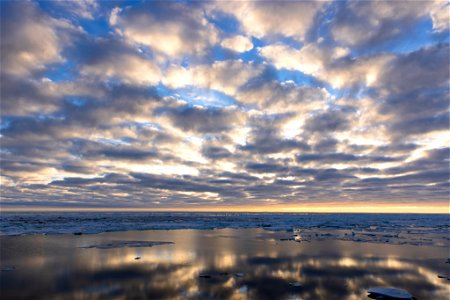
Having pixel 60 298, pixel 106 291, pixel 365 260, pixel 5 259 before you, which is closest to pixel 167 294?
pixel 106 291

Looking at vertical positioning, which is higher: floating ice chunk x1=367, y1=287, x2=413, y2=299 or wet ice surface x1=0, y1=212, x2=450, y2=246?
wet ice surface x1=0, y1=212, x2=450, y2=246

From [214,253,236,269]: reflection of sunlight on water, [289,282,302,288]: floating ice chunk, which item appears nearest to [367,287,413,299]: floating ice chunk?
[289,282,302,288]: floating ice chunk

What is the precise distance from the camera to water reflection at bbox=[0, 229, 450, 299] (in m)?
12.2

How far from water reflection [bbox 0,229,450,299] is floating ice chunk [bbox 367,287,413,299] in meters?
0.37

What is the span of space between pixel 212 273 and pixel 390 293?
25.3 feet

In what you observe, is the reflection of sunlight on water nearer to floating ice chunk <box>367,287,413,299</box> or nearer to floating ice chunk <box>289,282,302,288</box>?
floating ice chunk <box>289,282,302,288</box>

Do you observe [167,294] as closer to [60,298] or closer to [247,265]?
[60,298]

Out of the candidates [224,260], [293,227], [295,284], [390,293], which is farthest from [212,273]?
[293,227]

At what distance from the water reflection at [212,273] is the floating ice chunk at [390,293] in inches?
14.6

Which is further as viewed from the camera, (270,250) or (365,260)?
(270,250)

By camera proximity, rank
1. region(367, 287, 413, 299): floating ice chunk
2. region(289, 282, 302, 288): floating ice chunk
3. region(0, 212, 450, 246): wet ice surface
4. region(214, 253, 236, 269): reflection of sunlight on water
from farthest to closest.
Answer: region(0, 212, 450, 246): wet ice surface
region(214, 253, 236, 269): reflection of sunlight on water
region(289, 282, 302, 288): floating ice chunk
region(367, 287, 413, 299): floating ice chunk

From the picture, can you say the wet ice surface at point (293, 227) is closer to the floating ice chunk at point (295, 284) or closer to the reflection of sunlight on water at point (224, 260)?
the reflection of sunlight on water at point (224, 260)

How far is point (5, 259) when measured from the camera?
18.5 meters

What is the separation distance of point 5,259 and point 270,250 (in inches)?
672
